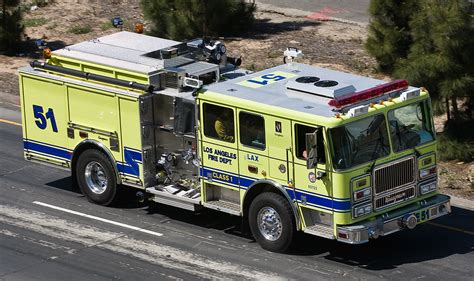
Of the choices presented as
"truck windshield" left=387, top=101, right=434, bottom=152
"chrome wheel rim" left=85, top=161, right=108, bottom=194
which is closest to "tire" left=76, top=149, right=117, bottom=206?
"chrome wheel rim" left=85, top=161, right=108, bottom=194

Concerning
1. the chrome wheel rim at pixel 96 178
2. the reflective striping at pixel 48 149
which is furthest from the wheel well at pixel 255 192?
the reflective striping at pixel 48 149

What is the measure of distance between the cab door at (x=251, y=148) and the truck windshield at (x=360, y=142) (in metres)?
1.16

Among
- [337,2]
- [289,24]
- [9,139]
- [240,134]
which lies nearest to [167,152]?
[240,134]

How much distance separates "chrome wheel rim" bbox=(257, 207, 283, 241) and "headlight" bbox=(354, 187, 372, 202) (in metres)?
1.22

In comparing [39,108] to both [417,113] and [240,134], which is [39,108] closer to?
[240,134]

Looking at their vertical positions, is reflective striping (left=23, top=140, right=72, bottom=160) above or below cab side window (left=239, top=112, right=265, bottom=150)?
below

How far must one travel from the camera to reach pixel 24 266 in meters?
16.5

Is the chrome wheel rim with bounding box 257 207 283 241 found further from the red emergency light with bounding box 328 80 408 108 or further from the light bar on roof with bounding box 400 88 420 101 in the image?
the light bar on roof with bounding box 400 88 420 101

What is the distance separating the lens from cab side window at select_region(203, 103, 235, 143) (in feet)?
55.0

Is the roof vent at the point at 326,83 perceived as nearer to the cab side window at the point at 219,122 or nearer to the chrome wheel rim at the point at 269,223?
the cab side window at the point at 219,122

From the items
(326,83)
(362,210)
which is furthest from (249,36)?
(362,210)

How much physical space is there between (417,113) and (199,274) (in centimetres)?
383

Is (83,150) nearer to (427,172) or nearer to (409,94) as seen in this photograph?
(409,94)

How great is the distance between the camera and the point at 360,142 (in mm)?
15961
